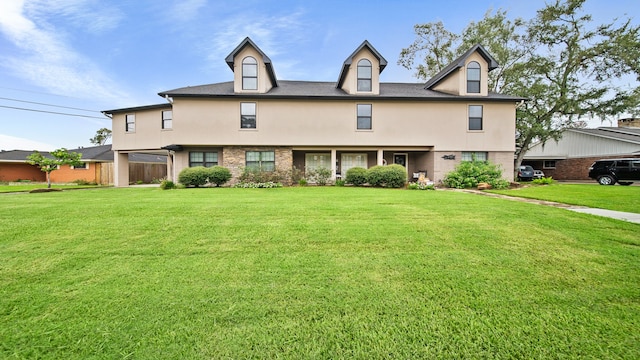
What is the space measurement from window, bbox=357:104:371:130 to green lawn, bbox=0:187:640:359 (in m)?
11.6

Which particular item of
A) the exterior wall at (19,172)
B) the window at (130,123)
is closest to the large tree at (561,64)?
the window at (130,123)

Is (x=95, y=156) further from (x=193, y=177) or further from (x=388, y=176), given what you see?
(x=388, y=176)

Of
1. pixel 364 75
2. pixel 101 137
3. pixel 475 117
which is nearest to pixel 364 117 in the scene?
pixel 364 75

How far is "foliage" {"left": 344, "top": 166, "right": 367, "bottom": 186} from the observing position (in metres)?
14.4

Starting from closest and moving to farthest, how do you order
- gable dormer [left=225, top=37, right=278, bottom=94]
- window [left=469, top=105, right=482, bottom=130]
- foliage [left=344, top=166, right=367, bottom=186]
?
foliage [left=344, top=166, right=367, bottom=186] → gable dormer [left=225, top=37, right=278, bottom=94] → window [left=469, top=105, right=482, bottom=130]

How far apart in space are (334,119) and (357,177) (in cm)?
398

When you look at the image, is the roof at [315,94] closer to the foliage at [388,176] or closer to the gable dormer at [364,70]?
the gable dormer at [364,70]

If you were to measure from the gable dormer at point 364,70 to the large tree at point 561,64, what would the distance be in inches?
444

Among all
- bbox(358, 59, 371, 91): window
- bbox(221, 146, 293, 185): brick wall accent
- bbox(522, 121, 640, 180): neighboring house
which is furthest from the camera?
bbox(522, 121, 640, 180): neighboring house

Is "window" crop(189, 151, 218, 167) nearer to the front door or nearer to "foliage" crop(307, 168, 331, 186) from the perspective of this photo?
"foliage" crop(307, 168, 331, 186)

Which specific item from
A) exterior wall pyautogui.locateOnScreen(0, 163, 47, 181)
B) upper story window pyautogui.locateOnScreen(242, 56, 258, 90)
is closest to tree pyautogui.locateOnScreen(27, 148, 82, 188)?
upper story window pyautogui.locateOnScreen(242, 56, 258, 90)

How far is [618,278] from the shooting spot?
3061 mm

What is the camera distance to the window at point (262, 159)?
16.0 m

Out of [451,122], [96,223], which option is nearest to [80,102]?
[96,223]
